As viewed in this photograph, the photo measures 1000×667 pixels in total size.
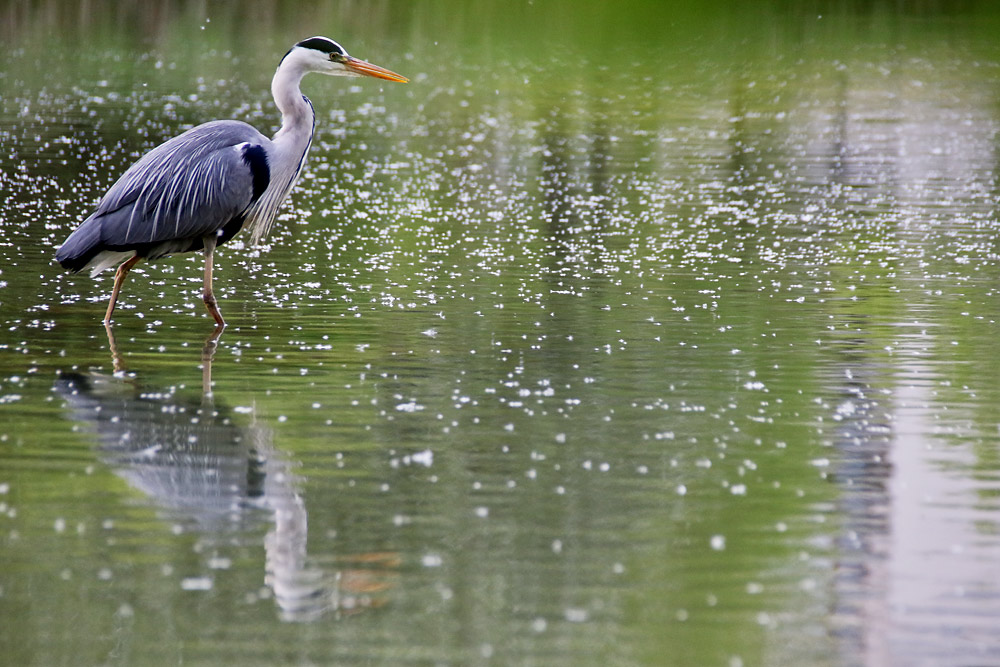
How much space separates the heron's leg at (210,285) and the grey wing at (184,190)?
211 mm

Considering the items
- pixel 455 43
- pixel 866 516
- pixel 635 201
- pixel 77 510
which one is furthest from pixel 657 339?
pixel 455 43

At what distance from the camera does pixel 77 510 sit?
24.6 ft

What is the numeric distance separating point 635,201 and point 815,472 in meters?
11.6

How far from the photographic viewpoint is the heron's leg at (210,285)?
39.0ft

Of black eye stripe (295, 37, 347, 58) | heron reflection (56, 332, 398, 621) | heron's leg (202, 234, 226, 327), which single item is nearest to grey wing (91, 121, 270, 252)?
heron's leg (202, 234, 226, 327)

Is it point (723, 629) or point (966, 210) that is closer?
point (723, 629)

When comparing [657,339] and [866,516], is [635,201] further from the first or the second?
[866,516]

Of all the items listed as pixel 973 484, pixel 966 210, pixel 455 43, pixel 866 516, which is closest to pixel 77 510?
pixel 866 516

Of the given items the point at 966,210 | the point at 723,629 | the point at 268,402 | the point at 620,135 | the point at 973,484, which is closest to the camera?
the point at 723,629

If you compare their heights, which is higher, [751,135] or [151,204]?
[151,204]

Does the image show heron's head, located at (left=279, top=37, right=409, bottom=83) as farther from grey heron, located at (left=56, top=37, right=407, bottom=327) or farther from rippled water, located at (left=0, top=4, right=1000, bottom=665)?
rippled water, located at (left=0, top=4, right=1000, bottom=665)

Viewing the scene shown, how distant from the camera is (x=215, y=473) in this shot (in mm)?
8141

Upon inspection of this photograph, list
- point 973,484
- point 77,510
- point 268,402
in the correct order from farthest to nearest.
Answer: point 268,402 < point 973,484 < point 77,510

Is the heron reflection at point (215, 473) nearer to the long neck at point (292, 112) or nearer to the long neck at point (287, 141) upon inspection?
the long neck at point (287, 141)
